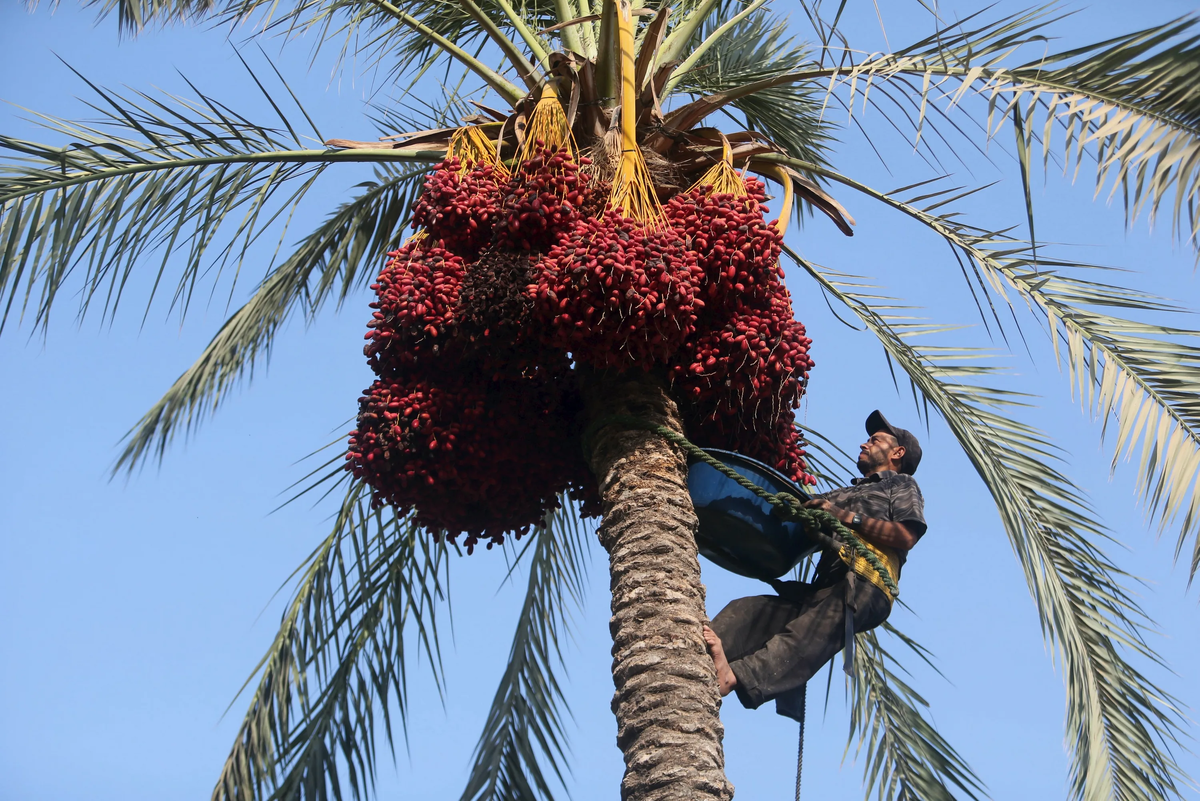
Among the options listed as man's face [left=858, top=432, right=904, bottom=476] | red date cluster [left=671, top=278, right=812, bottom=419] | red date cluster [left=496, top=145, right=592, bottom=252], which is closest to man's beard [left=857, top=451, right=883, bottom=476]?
man's face [left=858, top=432, right=904, bottom=476]

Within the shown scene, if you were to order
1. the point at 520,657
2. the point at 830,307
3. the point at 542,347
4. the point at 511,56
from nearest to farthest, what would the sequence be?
the point at 542,347 → the point at 511,56 → the point at 830,307 → the point at 520,657

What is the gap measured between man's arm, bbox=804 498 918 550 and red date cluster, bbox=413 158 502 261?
142 cm

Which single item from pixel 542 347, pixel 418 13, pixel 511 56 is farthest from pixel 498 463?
pixel 418 13

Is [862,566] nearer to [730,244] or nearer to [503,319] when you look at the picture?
[730,244]

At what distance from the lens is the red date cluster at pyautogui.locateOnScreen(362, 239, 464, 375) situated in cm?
401

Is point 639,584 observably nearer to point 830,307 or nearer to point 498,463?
point 498,463

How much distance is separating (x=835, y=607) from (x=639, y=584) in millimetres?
774

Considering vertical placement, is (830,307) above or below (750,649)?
above

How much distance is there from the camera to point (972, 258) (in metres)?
4.81

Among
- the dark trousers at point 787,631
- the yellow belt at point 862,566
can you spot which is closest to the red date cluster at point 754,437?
the yellow belt at point 862,566

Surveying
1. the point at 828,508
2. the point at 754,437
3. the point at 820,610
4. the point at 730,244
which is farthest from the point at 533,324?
the point at 820,610

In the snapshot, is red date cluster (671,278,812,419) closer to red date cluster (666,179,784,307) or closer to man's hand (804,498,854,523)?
red date cluster (666,179,784,307)

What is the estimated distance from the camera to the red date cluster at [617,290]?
12.4ft

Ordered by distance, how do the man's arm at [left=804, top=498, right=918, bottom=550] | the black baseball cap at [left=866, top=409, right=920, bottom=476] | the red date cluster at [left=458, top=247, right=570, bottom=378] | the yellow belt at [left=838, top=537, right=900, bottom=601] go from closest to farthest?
the red date cluster at [left=458, top=247, right=570, bottom=378] < the yellow belt at [left=838, top=537, right=900, bottom=601] < the man's arm at [left=804, top=498, right=918, bottom=550] < the black baseball cap at [left=866, top=409, right=920, bottom=476]
